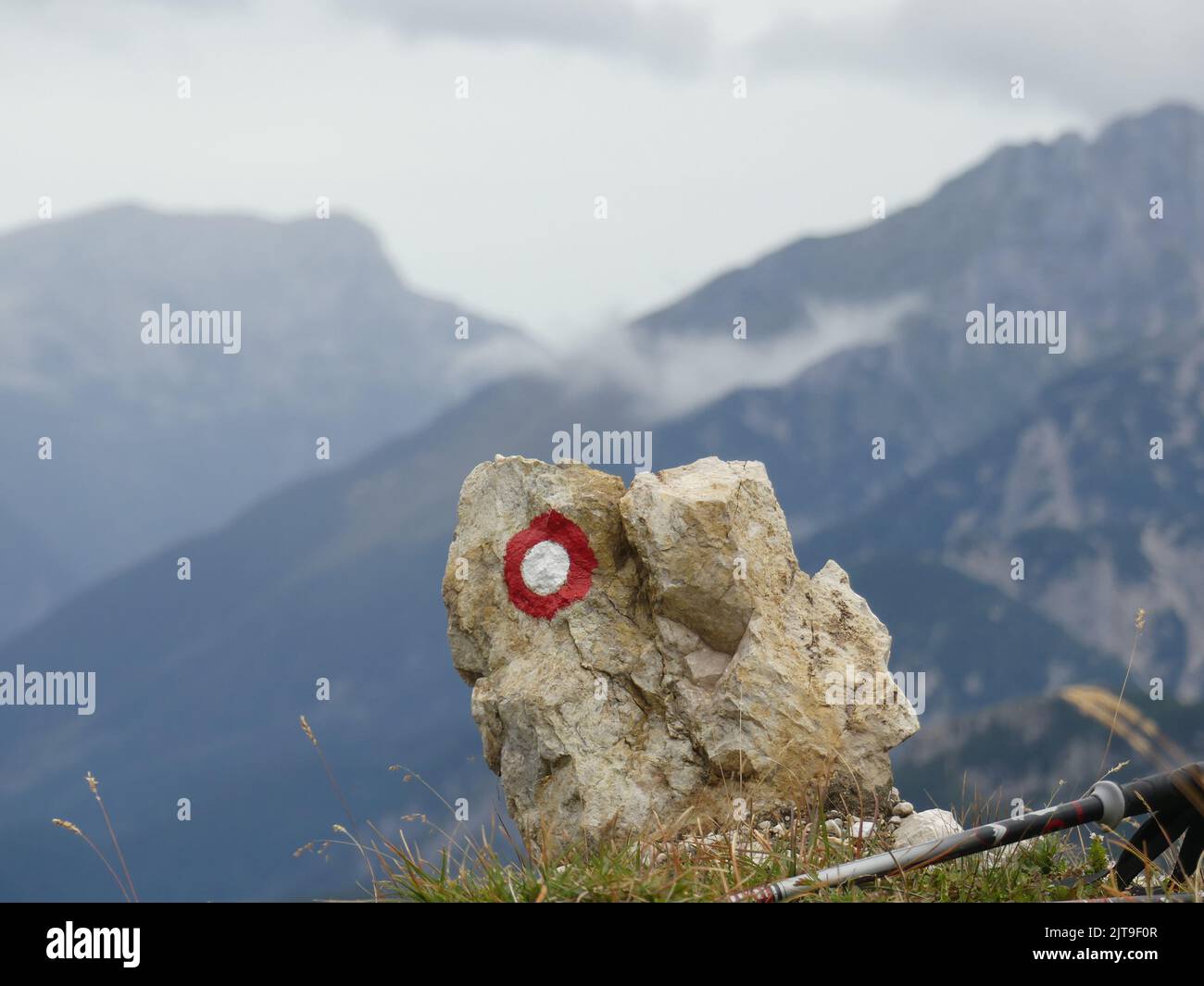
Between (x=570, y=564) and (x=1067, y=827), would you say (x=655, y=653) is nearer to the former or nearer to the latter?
(x=570, y=564)

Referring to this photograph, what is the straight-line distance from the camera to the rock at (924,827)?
31.7 ft

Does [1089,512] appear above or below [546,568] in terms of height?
above

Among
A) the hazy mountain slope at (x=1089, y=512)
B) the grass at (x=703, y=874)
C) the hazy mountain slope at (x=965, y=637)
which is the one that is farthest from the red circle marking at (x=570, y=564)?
the hazy mountain slope at (x=1089, y=512)

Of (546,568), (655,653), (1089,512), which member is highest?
(1089,512)

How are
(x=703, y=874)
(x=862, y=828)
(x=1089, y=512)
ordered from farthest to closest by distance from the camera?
1. (x=1089, y=512)
2. (x=862, y=828)
3. (x=703, y=874)

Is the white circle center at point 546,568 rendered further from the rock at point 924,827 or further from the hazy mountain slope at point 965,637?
the hazy mountain slope at point 965,637

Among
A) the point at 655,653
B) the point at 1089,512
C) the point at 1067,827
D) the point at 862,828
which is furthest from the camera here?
A: the point at 1089,512

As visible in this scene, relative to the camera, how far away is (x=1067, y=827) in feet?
26.2

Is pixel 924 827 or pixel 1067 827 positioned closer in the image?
pixel 1067 827

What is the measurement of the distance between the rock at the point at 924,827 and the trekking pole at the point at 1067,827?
5.16 feet

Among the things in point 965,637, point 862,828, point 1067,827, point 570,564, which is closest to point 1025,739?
point 965,637

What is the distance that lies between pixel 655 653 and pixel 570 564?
881 mm
